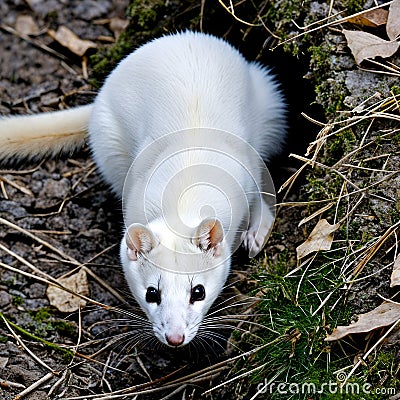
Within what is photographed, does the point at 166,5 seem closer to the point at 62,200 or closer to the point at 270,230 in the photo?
the point at 62,200

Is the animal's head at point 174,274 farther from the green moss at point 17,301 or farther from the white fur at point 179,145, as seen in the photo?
the green moss at point 17,301

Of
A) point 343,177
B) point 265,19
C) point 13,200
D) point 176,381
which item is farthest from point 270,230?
point 13,200

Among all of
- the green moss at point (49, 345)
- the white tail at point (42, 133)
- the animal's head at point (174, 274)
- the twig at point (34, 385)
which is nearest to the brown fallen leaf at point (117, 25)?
the white tail at point (42, 133)

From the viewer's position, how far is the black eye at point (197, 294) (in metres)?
2.75

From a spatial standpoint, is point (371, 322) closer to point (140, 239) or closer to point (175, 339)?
point (175, 339)

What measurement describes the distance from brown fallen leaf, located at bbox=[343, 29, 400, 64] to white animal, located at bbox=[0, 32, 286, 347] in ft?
1.94

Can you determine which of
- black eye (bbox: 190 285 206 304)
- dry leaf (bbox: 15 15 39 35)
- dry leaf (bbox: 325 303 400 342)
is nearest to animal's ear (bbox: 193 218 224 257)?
black eye (bbox: 190 285 206 304)

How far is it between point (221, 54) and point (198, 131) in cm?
52

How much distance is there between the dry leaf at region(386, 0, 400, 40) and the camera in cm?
299

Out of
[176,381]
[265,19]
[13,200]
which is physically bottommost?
[13,200]

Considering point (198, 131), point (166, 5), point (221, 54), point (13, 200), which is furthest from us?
point (166, 5)

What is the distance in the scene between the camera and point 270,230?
320cm

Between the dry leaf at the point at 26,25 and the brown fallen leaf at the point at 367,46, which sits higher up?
the brown fallen leaf at the point at 367,46

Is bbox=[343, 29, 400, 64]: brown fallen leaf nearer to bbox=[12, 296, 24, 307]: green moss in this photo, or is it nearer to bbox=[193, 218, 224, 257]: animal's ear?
bbox=[193, 218, 224, 257]: animal's ear
